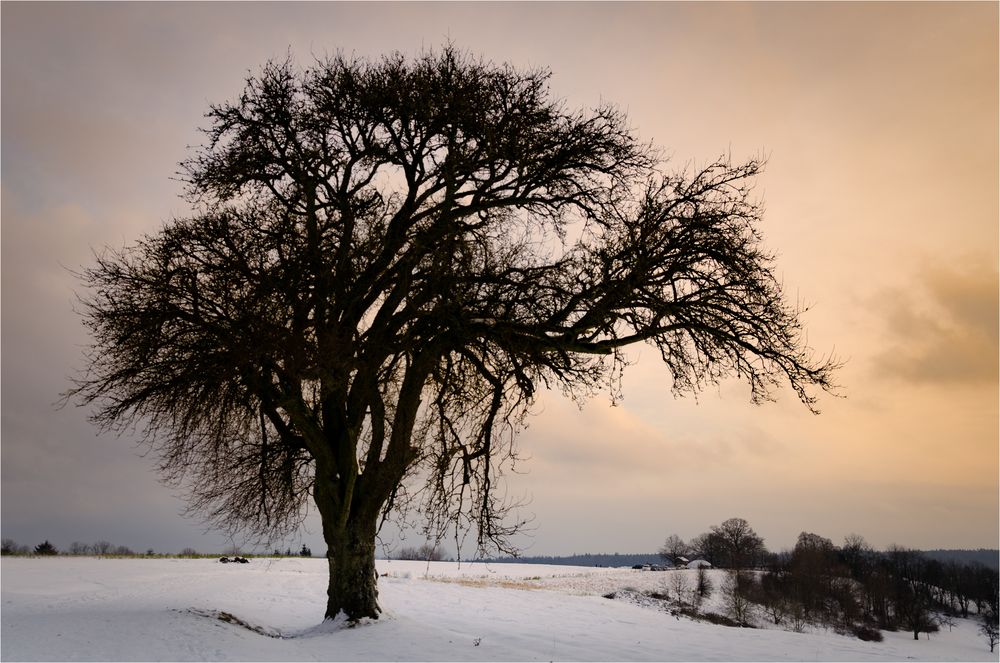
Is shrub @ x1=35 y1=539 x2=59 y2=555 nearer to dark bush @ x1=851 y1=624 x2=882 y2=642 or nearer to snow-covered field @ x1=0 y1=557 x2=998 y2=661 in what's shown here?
snow-covered field @ x1=0 y1=557 x2=998 y2=661

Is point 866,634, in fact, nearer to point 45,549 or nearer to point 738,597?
point 738,597

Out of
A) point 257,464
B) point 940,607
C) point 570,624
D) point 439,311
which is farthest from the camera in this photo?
point 940,607

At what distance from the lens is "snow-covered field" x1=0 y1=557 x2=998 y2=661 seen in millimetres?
10242

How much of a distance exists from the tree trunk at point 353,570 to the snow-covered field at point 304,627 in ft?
1.13

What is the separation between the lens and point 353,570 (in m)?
12.6

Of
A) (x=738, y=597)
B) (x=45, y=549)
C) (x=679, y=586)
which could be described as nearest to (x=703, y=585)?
(x=738, y=597)

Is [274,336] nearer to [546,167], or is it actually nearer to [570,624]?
[546,167]

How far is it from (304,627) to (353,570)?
3479 mm

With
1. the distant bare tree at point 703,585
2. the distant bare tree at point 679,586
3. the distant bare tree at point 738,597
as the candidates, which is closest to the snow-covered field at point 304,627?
the distant bare tree at point 679,586

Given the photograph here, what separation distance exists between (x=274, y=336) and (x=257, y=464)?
18.1 feet

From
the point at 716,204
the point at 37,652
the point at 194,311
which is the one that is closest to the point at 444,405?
the point at 194,311

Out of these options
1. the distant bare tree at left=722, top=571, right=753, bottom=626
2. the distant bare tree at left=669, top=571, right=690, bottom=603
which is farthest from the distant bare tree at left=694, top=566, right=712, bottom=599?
the distant bare tree at left=722, top=571, right=753, bottom=626

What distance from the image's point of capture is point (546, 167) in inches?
510

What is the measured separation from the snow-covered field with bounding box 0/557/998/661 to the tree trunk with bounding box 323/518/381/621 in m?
0.34
